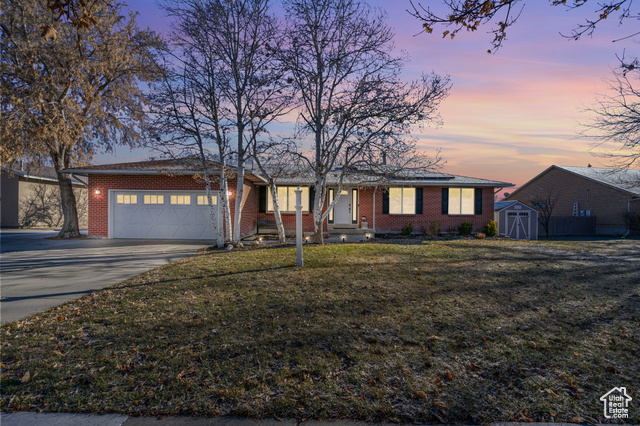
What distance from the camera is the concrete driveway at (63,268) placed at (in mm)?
6003

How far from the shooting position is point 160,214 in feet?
51.9

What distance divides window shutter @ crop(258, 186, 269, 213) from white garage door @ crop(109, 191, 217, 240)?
3816 mm

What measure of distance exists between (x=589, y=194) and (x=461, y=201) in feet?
55.2

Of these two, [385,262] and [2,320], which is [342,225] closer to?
[385,262]

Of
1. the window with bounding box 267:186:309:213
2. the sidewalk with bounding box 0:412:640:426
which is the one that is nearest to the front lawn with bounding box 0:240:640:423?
the sidewalk with bounding box 0:412:640:426

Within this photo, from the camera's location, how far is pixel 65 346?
4043 mm

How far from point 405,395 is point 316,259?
637cm

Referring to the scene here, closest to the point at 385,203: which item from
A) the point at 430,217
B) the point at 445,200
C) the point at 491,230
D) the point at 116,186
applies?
the point at 430,217

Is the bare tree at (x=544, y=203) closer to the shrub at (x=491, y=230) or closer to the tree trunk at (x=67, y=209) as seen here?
the shrub at (x=491, y=230)

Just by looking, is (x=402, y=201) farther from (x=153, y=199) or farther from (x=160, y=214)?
(x=153, y=199)

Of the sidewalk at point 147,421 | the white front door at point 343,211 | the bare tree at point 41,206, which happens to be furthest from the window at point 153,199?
the bare tree at point 41,206

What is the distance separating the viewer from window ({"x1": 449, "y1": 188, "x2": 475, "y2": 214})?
1888 centimetres

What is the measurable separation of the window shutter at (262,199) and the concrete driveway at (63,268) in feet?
17.0

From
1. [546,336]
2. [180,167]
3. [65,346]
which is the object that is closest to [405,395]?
[546,336]
